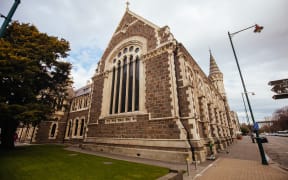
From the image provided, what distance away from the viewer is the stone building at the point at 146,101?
10664 mm

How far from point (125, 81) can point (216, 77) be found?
34.4 m

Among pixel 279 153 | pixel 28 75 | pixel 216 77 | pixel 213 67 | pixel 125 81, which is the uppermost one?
pixel 213 67

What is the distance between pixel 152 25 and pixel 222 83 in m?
35.0

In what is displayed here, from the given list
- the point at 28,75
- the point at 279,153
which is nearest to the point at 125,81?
the point at 28,75

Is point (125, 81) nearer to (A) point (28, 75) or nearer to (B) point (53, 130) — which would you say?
(A) point (28, 75)

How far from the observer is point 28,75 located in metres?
10.5

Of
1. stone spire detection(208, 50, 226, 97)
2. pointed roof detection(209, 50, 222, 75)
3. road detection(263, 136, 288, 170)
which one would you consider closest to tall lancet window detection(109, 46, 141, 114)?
road detection(263, 136, 288, 170)

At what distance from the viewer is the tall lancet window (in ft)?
47.0

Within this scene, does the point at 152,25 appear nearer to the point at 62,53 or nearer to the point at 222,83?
the point at 62,53

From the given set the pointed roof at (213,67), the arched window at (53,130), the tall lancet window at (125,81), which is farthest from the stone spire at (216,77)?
the arched window at (53,130)

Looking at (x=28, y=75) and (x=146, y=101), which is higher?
(x=28, y=75)

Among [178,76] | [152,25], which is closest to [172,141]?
[178,76]

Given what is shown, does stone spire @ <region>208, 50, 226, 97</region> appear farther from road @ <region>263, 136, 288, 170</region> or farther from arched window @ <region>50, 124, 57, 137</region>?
arched window @ <region>50, 124, 57, 137</region>

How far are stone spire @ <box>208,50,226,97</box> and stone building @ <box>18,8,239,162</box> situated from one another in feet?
84.0
